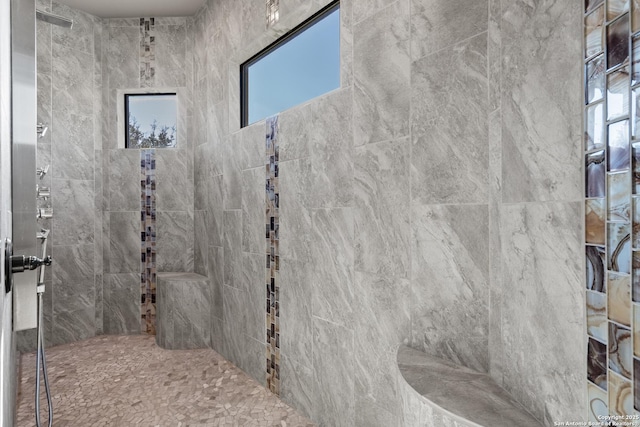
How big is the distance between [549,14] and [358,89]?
1.06 metres

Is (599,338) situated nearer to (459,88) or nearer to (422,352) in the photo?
(422,352)

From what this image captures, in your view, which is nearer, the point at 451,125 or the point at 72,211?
the point at 451,125

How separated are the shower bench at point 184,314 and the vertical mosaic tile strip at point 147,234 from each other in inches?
20.1

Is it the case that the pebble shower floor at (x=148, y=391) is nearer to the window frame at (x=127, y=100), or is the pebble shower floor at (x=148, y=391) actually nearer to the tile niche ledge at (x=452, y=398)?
the tile niche ledge at (x=452, y=398)

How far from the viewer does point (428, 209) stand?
1.58 m

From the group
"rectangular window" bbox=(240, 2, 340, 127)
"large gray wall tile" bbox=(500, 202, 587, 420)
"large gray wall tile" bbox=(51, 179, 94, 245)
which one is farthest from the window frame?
"large gray wall tile" bbox=(500, 202, 587, 420)

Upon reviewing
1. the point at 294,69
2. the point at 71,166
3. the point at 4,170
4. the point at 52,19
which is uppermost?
the point at 52,19

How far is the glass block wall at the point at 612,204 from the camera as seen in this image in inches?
27.5

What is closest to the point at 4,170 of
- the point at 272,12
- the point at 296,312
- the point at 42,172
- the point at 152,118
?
the point at 296,312

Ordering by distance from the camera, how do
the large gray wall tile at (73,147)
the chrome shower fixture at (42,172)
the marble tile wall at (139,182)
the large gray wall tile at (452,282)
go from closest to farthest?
the large gray wall tile at (452,282), the chrome shower fixture at (42,172), the large gray wall tile at (73,147), the marble tile wall at (139,182)

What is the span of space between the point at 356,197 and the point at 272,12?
1.52 metres

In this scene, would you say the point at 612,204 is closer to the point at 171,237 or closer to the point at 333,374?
the point at 333,374

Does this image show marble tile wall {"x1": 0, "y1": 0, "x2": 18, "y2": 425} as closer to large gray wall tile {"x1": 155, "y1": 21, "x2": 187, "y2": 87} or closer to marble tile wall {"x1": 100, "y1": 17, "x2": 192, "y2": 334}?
marble tile wall {"x1": 100, "y1": 17, "x2": 192, "y2": 334}

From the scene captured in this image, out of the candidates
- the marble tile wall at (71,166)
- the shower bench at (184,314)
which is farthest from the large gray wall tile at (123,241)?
the shower bench at (184,314)
